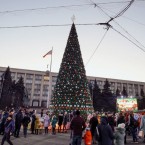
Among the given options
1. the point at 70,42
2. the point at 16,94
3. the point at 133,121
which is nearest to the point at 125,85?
the point at 16,94

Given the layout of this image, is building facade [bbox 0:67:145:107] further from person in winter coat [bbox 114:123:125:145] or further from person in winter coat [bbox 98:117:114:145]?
person in winter coat [bbox 98:117:114:145]

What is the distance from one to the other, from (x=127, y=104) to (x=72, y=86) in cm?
1168

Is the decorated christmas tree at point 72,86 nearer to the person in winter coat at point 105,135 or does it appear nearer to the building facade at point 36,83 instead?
the person in winter coat at point 105,135

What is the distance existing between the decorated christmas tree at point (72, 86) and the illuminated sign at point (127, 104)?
9.14m

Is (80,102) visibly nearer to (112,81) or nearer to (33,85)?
(33,85)

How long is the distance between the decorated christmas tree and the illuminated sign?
914 cm

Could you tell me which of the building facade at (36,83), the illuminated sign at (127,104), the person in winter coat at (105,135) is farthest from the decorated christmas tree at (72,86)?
the building facade at (36,83)

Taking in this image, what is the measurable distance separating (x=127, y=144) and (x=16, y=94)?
44.8 m

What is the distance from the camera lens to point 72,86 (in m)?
24.0

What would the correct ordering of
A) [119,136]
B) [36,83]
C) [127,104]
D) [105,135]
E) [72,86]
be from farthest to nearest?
[36,83], [127,104], [72,86], [119,136], [105,135]

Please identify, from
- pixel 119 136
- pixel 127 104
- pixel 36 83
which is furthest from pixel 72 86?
pixel 36 83

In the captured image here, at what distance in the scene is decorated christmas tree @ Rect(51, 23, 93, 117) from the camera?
23.4 metres

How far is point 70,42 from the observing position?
25.5 m

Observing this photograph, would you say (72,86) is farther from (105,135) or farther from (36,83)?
(36,83)
